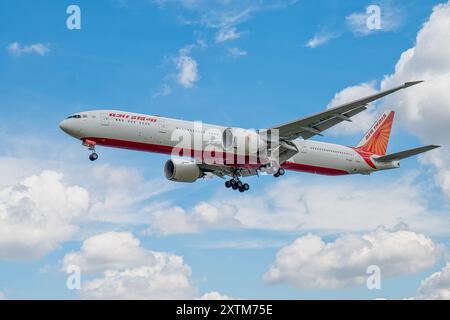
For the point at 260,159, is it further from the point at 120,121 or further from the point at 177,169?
the point at 120,121

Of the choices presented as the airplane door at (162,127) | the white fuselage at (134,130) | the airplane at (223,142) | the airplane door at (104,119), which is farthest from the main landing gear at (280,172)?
the airplane door at (104,119)

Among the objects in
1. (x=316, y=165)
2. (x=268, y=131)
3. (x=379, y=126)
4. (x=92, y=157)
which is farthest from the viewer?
(x=379, y=126)

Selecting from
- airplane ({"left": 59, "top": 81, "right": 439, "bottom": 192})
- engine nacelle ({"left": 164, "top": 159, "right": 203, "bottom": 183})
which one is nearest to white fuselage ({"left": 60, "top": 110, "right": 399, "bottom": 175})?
airplane ({"left": 59, "top": 81, "right": 439, "bottom": 192})

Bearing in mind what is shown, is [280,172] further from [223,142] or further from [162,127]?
[162,127]

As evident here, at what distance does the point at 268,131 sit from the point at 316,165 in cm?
876

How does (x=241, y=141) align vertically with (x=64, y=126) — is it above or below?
below

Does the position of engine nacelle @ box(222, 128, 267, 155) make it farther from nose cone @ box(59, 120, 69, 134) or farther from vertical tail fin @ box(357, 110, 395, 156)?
vertical tail fin @ box(357, 110, 395, 156)

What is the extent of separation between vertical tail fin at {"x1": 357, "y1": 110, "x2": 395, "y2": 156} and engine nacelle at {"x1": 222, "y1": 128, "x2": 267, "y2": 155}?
1652cm

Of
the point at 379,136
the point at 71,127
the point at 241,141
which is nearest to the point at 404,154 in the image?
the point at 379,136

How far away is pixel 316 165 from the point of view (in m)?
60.6

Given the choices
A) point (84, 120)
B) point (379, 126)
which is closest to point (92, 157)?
point (84, 120)

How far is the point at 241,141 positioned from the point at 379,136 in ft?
67.8

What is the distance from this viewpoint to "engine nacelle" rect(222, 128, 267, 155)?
53000 millimetres

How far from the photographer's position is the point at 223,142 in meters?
53.6
